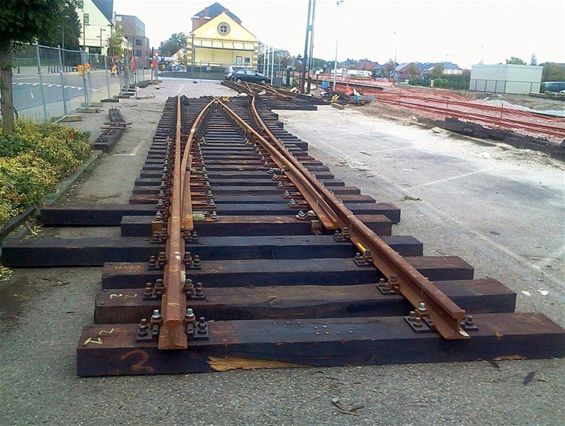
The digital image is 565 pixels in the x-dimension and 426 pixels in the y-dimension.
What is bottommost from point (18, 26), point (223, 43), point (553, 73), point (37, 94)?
point (553, 73)

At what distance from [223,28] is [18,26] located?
103038 mm

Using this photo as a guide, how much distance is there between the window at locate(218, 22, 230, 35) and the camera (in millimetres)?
107188

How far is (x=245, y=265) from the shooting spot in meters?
4.59

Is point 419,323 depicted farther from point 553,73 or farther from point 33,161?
point 553,73

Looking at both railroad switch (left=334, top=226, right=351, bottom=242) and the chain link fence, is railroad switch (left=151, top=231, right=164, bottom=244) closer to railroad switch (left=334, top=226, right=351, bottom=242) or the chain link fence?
railroad switch (left=334, top=226, right=351, bottom=242)

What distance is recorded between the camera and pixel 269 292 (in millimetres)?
4117

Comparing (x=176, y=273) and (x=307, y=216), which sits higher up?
(x=176, y=273)

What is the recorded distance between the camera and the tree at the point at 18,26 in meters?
9.42

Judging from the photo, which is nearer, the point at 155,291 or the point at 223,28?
the point at 155,291

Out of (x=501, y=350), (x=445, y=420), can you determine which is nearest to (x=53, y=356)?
(x=445, y=420)

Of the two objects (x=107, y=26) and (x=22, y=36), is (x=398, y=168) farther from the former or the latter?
(x=107, y=26)

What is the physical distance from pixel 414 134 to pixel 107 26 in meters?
98.0

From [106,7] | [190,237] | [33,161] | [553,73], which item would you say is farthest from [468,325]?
[106,7]

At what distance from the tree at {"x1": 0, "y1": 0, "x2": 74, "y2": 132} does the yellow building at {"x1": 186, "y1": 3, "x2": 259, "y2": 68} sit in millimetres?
97952
